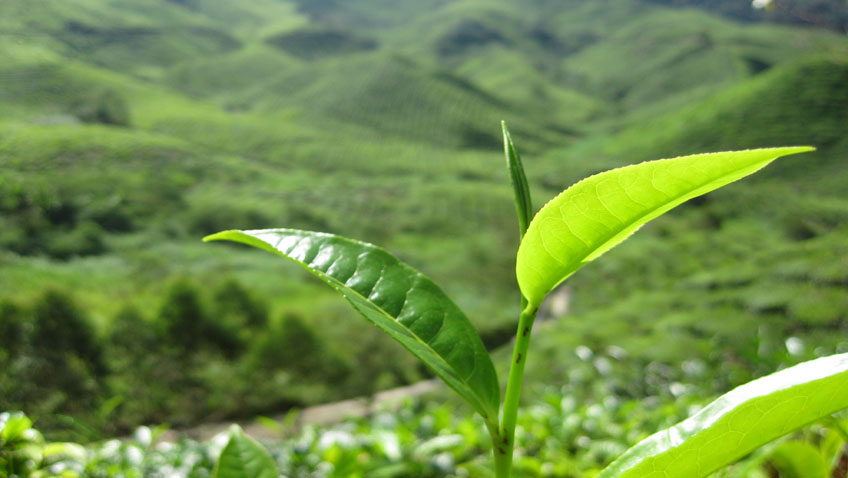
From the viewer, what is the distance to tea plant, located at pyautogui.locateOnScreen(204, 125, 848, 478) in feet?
1.26

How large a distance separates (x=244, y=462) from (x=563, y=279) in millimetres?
487

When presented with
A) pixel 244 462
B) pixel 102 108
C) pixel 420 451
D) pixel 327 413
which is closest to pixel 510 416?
pixel 244 462

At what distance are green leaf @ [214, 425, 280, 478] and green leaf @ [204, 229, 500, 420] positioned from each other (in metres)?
0.32

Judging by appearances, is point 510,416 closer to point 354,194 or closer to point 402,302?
point 402,302

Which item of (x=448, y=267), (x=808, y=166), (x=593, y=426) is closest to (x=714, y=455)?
(x=593, y=426)

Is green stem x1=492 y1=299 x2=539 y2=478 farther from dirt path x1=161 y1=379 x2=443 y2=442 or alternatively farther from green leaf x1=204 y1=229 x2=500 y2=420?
dirt path x1=161 y1=379 x2=443 y2=442

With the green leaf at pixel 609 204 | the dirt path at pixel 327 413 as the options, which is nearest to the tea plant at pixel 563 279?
the green leaf at pixel 609 204

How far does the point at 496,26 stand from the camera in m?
83.4

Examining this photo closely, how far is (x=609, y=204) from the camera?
430 mm

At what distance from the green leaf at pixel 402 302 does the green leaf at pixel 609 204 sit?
0.10m

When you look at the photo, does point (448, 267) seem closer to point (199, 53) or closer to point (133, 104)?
point (133, 104)

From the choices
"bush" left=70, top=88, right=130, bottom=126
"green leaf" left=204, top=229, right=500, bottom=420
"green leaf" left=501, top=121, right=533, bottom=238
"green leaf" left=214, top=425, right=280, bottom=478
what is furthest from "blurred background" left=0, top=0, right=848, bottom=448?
"green leaf" left=501, top=121, right=533, bottom=238

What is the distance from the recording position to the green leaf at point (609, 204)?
1.32 feet

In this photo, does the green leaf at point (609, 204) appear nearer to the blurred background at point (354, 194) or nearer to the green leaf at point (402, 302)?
the green leaf at point (402, 302)
